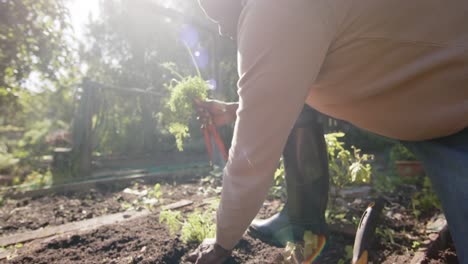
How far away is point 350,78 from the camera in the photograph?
1.04 m

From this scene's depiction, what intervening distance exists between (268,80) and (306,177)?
98 cm

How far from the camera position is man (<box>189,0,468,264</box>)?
89 cm

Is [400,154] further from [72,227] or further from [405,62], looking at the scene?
[72,227]

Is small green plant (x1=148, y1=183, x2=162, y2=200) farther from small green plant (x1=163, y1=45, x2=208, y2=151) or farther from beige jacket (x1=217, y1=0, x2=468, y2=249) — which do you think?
beige jacket (x1=217, y1=0, x2=468, y2=249)

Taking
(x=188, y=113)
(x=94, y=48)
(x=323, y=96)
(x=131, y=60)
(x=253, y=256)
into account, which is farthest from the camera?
(x=94, y=48)

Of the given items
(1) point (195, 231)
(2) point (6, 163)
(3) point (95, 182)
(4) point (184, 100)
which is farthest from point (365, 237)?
(2) point (6, 163)

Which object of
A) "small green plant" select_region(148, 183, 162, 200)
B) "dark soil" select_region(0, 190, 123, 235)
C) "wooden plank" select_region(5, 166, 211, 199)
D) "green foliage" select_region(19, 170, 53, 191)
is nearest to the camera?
"dark soil" select_region(0, 190, 123, 235)

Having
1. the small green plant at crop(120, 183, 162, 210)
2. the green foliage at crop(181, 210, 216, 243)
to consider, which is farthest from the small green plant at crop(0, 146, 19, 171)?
the green foliage at crop(181, 210, 216, 243)

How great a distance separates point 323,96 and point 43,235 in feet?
7.05

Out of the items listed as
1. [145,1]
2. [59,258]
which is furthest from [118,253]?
[145,1]

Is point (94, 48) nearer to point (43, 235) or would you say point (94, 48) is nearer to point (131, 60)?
point (131, 60)

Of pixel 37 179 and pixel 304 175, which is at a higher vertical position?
pixel 304 175

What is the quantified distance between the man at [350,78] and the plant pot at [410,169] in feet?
9.86

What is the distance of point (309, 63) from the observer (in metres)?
0.90
